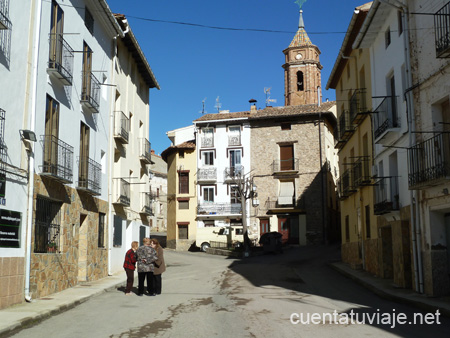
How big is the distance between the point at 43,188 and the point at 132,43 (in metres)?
11.8

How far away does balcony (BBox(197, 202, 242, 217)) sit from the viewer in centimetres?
4403

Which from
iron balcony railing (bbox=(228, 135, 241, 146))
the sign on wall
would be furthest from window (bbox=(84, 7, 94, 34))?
iron balcony railing (bbox=(228, 135, 241, 146))

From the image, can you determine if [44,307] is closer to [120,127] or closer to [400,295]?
[400,295]

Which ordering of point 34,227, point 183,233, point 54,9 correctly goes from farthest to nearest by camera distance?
point 183,233
point 54,9
point 34,227

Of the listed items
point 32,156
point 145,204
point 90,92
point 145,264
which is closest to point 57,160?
point 32,156

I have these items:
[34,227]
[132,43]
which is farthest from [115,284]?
[132,43]

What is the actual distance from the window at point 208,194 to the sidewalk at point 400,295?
85.8ft

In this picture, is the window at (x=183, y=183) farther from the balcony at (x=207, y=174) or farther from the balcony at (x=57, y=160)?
the balcony at (x=57, y=160)

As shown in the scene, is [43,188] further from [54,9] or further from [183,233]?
[183,233]

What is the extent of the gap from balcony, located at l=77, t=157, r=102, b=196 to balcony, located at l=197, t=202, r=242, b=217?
26.3m

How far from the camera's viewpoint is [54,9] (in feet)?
47.0

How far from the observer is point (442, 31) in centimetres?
1262

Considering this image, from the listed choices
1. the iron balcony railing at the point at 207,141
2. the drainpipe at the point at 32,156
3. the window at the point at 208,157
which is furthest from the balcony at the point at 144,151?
the iron balcony railing at the point at 207,141

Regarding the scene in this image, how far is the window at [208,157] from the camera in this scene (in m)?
45.7
